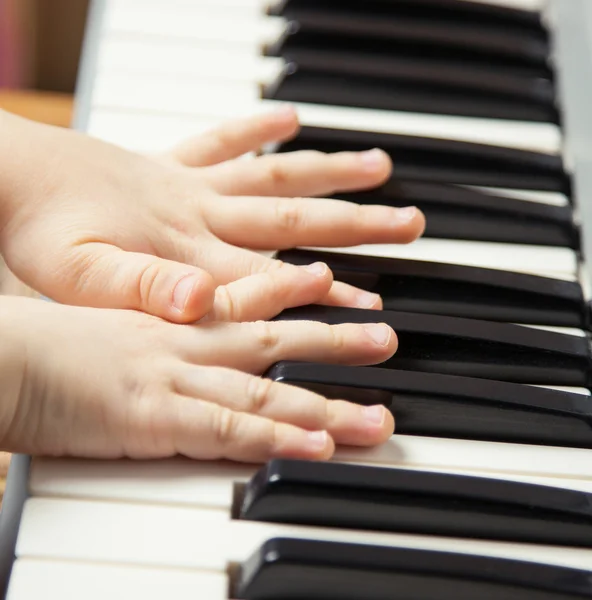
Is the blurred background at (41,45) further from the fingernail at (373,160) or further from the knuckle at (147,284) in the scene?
the knuckle at (147,284)

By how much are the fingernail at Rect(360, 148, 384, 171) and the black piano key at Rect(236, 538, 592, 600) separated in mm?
483

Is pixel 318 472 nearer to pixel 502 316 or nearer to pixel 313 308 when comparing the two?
pixel 313 308

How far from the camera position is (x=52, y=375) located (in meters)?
0.76

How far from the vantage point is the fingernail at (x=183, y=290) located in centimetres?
80

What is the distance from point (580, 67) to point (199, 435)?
2.28ft

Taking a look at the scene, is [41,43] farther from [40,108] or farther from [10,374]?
[10,374]

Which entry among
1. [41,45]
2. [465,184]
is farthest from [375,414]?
[41,45]

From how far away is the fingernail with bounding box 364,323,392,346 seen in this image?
83 cm

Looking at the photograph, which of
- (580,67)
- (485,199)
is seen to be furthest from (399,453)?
(580,67)

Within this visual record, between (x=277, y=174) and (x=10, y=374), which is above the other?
(x=277, y=174)

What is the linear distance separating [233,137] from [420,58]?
32 centimetres

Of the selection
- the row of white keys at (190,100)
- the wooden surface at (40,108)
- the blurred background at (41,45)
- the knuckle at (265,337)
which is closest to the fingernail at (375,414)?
the knuckle at (265,337)

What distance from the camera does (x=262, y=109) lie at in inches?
44.9

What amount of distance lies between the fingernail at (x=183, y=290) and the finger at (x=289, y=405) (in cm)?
6
